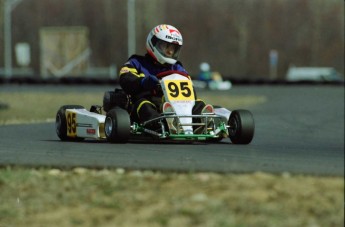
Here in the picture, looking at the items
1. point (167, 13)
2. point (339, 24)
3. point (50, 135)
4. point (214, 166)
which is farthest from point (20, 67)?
point (214, 166)

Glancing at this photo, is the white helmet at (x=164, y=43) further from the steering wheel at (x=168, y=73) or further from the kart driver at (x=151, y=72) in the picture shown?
the steering wheel at (x=168, y=73)

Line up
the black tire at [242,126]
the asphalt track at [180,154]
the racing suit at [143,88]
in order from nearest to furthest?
the asphalt track at [180,154] < the black tire at [242,126] < the racing suit at [143,88]

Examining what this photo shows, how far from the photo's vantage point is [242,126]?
1236cm

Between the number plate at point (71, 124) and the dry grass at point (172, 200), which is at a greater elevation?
the dry grass at point (172, 200)

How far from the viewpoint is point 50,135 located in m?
14.8

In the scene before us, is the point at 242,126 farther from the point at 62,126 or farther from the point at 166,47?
the point at 62,126

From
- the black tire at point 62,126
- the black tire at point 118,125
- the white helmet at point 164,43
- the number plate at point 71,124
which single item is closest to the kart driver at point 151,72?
the white helmet at point 164,43

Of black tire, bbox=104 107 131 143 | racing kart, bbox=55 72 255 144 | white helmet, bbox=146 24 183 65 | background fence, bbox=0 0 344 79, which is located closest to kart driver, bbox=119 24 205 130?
white helmet, bbox=146 24 183 65

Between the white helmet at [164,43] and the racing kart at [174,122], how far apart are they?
0.40m

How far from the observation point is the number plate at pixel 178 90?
12461 millimetres

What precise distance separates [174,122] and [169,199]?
4728 mm

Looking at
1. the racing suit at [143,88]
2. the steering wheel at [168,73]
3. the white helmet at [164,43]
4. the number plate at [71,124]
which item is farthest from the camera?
the number plate at [71,124]

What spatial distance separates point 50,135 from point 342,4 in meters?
76.1

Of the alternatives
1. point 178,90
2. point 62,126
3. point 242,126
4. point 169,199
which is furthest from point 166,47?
point 169,199
